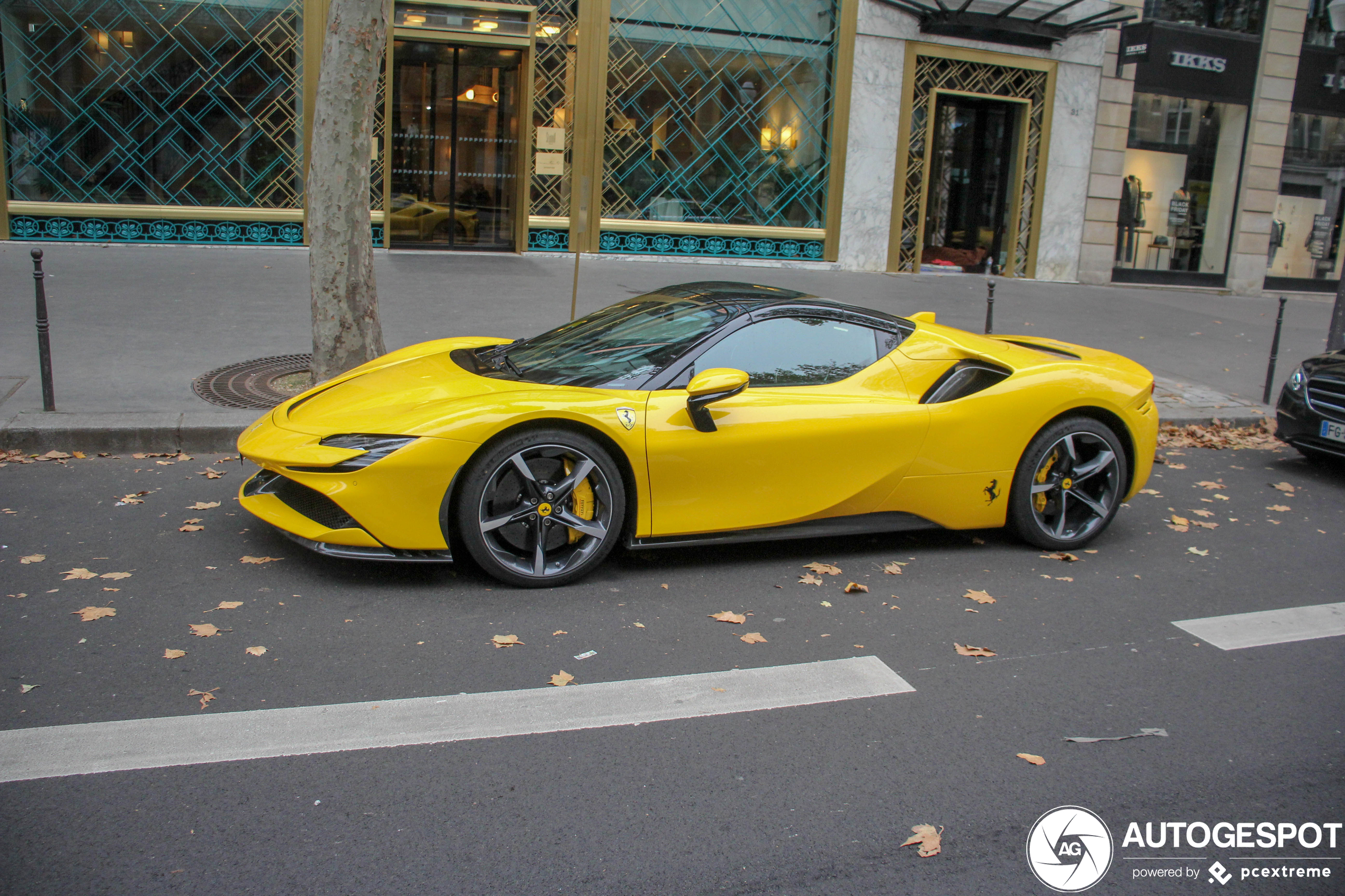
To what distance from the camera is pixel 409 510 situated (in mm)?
4492

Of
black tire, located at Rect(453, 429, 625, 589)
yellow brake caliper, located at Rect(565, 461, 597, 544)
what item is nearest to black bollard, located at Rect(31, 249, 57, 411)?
black tire, located at Rect(453, 429, 625, 589)

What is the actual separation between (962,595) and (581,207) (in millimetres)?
5421

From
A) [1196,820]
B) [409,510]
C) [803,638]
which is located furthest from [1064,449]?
[409,510]

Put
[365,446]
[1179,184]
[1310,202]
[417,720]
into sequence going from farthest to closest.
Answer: [1310,202] < [1179,184] < [365,446] < [417,720]

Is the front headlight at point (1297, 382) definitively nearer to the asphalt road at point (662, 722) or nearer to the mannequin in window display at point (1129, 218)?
the asphalt road at point (662, 722)

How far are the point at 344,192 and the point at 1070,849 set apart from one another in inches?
258

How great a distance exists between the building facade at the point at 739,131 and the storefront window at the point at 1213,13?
51mm

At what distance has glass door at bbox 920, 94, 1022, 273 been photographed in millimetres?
17828

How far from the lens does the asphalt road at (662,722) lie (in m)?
2.84

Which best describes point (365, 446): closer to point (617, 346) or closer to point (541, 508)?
point (541, 508)

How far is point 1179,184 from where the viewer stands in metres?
19.3

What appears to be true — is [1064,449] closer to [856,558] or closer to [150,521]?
[856,558]

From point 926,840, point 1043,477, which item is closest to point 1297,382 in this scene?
point 1043,477

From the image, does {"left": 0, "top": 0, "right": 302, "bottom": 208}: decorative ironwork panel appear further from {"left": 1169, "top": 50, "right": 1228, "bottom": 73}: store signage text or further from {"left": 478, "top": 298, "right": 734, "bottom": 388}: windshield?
{"left": 1169, "top": 50, "right": 1228, "bottom": 73}: store signage text
